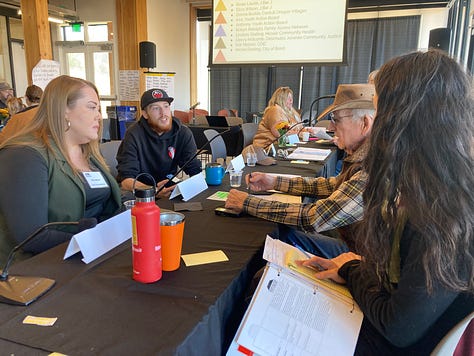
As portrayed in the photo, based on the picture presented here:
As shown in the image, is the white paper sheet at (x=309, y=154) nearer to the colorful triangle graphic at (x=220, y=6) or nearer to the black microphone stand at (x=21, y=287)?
the black microphone stand at (x=21, y=287)

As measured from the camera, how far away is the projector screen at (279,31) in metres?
4.12

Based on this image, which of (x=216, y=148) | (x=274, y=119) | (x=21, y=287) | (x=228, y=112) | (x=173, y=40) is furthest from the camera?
(x=228, y=112)

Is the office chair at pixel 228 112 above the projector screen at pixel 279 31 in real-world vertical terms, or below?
below

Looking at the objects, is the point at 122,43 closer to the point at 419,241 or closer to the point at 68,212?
the point at 68,212

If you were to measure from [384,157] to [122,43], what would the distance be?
6.33 meters

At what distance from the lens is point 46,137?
53.8 inches

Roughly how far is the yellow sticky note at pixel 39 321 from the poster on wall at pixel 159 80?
5.51 m

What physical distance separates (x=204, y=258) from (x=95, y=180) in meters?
0.78

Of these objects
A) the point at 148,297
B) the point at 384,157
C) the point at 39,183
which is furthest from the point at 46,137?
the point at 384,157

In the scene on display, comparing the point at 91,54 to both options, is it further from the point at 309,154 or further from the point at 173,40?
the point at 309,154

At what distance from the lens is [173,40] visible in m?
7.27

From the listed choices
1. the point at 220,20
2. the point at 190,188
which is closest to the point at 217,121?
the point at 220,20

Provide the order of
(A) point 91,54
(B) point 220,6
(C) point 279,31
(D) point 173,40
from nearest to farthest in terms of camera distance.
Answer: (C) point 279,31 → (B) point 220,6 → (A) point 91,54 → (D) point 173,40

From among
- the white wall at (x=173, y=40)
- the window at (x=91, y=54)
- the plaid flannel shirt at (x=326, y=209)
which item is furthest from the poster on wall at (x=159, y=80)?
the plaid flannel shirt at (x=326, y=209)
